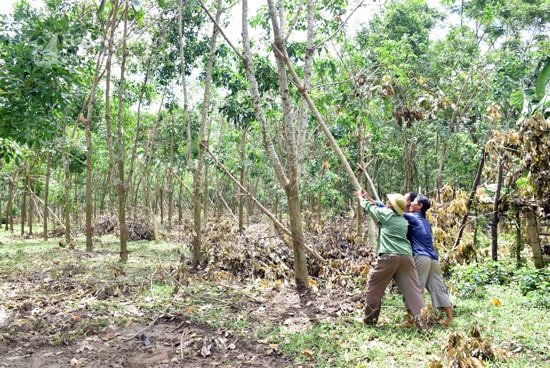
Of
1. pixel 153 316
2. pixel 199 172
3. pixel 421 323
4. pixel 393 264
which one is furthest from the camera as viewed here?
pixel 199 172

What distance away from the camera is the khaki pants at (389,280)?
521 centimetres

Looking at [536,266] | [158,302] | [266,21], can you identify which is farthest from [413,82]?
[158,302]

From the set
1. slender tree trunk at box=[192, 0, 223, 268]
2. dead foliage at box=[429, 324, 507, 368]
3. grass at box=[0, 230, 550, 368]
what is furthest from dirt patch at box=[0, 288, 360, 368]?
slender tree trunk at box=[192, 0, 223, 268]

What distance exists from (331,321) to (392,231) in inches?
56.8

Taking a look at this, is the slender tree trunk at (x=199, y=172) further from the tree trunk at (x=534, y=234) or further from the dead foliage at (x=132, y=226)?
the dead foliage at (x=132, y=226)

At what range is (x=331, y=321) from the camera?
5.52m

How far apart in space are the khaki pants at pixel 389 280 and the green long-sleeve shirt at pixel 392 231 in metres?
0.08

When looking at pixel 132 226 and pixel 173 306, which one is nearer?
pixel 173 306

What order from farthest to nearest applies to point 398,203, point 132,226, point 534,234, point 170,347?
point 132,226 < point 534,234 < point 398,203 < point 170,347

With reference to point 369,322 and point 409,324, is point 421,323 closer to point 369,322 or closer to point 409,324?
point 409,324

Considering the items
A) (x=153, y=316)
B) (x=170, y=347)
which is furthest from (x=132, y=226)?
(x=170, y=347)

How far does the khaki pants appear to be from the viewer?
5.21 metres

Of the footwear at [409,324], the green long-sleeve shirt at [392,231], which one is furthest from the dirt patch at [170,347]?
the green long-sleeve shirt at [392,231]

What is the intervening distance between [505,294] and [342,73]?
826 centimetres
